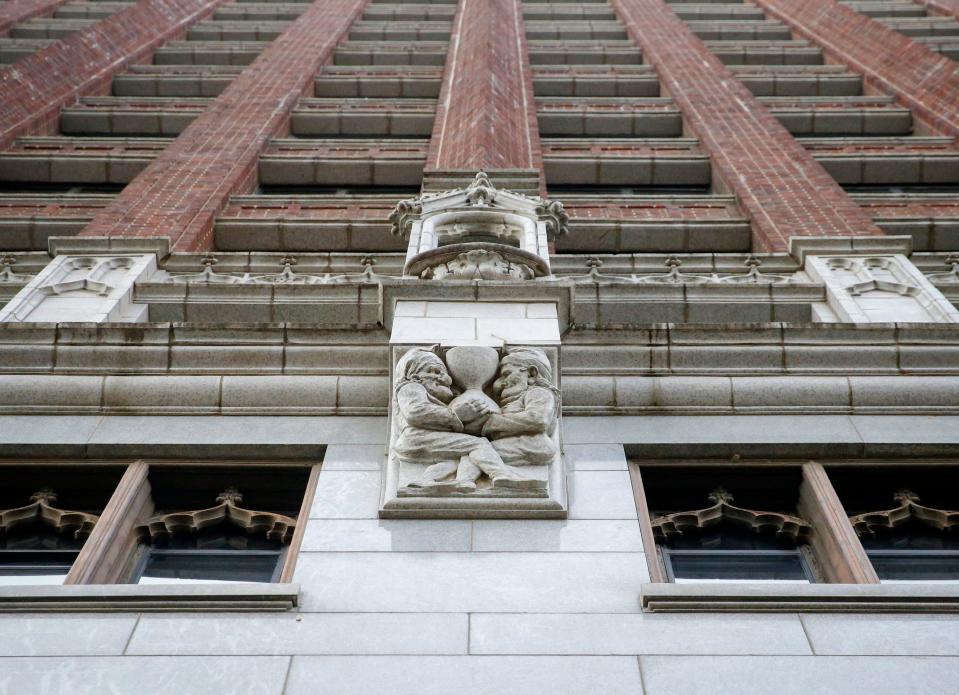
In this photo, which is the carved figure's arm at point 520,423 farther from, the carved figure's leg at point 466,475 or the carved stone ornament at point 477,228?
the carved stone ornament at point 477,228

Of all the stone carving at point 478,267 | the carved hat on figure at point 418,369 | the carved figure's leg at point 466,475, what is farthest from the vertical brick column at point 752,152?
the carved figure's leg at point 466,475

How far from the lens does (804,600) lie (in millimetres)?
6953

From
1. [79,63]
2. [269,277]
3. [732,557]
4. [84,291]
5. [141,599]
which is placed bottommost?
[141,599]

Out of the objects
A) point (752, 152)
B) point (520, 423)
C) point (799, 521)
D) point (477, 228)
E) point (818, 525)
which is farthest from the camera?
point (752, 152)

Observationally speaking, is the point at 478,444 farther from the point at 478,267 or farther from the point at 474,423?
the point at 478,267

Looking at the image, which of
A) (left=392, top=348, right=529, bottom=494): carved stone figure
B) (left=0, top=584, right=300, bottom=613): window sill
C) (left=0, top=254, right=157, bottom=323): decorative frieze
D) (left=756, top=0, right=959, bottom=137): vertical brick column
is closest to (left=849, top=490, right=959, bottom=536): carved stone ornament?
(left=392, top=348, right=529, bottom=494): carved stone figure

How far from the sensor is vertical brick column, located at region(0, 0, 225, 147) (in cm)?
2356

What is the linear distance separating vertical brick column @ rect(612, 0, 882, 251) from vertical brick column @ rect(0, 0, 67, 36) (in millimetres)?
17275

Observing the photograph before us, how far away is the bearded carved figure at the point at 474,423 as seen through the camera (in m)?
7.86

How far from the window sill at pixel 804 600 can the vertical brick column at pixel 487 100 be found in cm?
979

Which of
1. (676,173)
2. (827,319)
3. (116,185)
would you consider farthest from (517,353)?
(116,185)

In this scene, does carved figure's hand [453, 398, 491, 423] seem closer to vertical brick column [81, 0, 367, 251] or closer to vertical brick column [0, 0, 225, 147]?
vertical brick column [81, 0, 367, 251]

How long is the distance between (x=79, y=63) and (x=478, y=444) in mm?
22831

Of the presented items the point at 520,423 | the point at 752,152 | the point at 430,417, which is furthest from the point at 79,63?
the point at 520,423
